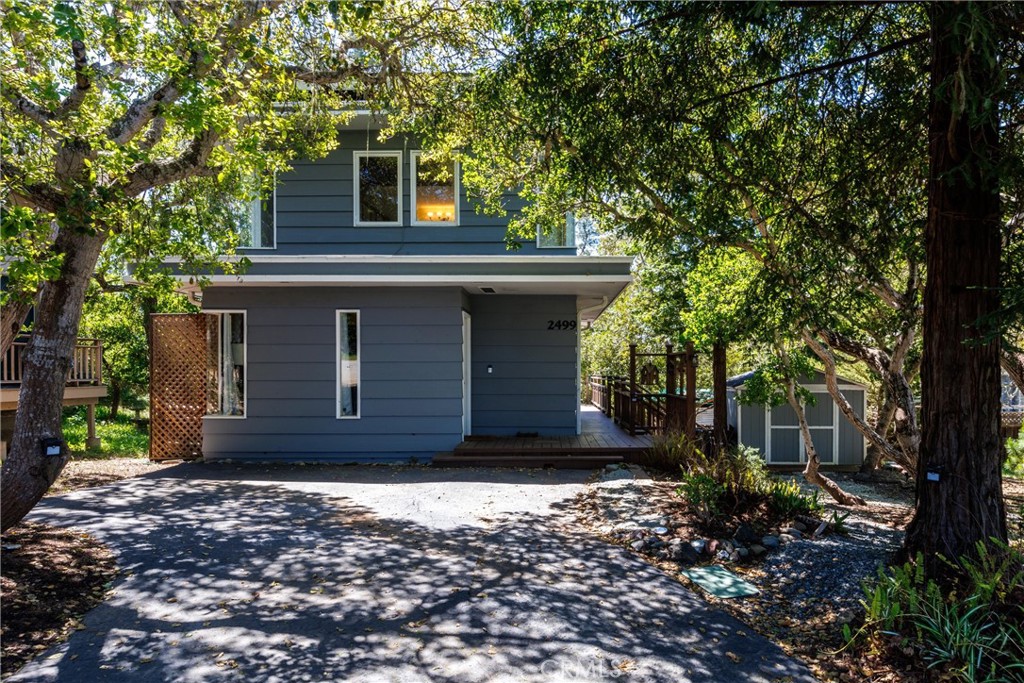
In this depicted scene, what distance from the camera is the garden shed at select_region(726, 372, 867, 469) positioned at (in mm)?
14688

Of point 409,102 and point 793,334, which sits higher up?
point 409,102

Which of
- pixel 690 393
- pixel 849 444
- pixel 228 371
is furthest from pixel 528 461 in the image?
pixel 849 444

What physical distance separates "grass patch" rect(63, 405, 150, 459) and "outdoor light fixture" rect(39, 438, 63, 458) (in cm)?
762

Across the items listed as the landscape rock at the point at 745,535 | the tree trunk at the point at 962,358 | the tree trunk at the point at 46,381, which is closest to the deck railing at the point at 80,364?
the tree trunk at the point at 46,381

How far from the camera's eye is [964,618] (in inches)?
132

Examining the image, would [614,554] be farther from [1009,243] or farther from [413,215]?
[413,215]

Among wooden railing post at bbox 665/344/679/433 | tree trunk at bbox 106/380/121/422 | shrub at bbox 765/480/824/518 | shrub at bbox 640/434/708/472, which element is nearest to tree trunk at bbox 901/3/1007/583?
shrub at bbox 765/480/824/518

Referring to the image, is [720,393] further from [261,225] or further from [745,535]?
[261,225]

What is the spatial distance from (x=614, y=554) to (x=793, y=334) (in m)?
2.86

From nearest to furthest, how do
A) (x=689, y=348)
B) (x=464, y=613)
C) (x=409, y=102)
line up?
(x=464, y=613), (x=409, y=102), (x=689, y=348)

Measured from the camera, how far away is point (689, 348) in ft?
31.9

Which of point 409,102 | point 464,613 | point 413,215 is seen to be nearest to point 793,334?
point 464,613

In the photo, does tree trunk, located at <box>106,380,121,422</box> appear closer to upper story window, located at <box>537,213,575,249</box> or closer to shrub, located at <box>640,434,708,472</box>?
upper story window, located at <box>537,213,575,249</box>

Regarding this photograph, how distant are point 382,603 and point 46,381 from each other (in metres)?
3.30
